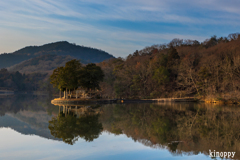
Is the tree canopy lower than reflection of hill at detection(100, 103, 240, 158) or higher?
higher

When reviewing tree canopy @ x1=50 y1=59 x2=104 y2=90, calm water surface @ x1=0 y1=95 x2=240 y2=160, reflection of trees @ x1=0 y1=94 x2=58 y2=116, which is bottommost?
reflection of trees @ x1=0 y1=94 x2=58 y2=116

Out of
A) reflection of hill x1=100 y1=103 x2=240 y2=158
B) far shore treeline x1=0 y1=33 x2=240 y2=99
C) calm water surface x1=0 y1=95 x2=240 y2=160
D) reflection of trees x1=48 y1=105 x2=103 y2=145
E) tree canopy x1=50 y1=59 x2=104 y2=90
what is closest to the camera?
calm water surface x1=0 y1=95 x2=240 y2=160

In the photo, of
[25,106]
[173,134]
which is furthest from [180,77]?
[173,134]

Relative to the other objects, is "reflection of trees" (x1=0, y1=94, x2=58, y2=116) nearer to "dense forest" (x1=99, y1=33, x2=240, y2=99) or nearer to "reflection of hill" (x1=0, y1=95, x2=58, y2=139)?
"reflection of hill" (x1=0, y1=95, x2=58, y2=139)

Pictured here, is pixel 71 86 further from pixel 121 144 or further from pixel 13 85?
pixel 13 85

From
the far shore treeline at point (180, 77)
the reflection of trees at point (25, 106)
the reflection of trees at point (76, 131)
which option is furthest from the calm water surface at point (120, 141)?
the far shore treeline at point (180, 77)

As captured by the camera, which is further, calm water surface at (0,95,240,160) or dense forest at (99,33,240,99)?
dense forest at (99,33,240,99)

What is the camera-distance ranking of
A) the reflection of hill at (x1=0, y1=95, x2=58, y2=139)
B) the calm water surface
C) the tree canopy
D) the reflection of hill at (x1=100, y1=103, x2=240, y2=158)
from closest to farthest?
the calm water surface < the reflection of hill at (x1=100, y1=103, x2=240, y2=158) < the reflection of hill at (x1=0, y1=95, x2=58, y2=139) < the tree canopy

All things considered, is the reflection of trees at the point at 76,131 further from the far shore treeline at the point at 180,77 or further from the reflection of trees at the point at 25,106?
the far shore treeline at the point at 180,77

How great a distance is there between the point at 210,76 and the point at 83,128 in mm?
27285

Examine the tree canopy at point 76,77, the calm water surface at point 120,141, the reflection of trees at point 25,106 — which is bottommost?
the reflection of trees at point 25,106

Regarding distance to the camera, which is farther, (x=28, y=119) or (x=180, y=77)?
(x=180, y=77)

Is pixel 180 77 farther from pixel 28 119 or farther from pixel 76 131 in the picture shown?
pixel 76 131

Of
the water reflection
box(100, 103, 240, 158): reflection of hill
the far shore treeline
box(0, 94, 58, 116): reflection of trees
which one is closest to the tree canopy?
box(0, 94, 58, 116): reflection of trees
